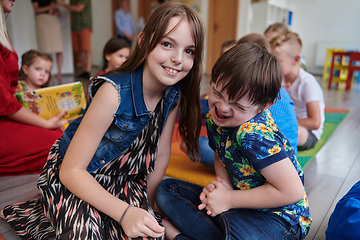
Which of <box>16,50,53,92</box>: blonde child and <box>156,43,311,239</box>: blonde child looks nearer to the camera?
<box>156,43,311,239</box>: blonde child

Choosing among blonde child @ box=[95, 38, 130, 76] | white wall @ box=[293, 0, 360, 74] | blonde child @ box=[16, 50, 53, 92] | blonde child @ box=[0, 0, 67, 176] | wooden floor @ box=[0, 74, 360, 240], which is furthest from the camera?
white wall @ box=[293, 0, 360, 74]

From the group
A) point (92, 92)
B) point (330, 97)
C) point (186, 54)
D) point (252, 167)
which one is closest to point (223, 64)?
point (186, 54)

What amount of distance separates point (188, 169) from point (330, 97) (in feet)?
9.10

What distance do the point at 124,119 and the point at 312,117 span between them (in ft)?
3.57

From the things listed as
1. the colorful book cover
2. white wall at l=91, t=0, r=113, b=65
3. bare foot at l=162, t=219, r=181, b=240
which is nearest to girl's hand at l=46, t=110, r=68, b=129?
the colorful book cover

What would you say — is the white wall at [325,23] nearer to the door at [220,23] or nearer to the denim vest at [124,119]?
the door at [220,23]

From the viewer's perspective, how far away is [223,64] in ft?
2.25

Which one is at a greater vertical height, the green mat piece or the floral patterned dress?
the floral patterned dress

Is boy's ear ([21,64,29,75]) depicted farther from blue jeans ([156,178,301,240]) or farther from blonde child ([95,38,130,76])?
blue jeans ([156,178,301,240])

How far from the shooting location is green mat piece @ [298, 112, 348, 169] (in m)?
1.40

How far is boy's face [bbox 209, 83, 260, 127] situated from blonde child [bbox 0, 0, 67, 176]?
34.5 inches

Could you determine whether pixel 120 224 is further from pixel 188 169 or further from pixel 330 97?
pixel 330 97

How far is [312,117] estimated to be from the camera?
4.83 feet

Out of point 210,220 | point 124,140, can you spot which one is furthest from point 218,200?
point 124,140
